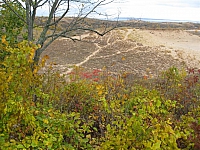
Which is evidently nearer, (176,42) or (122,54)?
(122,54)

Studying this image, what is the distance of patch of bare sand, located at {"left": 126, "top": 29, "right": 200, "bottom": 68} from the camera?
2131 centimetres

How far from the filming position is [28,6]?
4523 mm

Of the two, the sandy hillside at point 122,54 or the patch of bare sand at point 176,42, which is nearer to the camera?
the sandy hillside at point 122,54

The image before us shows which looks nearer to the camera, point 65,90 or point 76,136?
point 76,136

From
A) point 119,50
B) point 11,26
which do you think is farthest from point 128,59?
point 11,26

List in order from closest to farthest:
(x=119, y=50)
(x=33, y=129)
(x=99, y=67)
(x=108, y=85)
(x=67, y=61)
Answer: (x=33, y=129)
(x=108, y=85)
(x=99, y=67)
(x=67, y=61)
(x=119, y=50)

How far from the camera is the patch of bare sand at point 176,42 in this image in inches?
839

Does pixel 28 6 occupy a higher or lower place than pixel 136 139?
higher

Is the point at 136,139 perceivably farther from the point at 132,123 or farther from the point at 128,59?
the point at 128,59

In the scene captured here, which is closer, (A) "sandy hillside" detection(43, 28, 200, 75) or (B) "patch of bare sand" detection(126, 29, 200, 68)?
(A) "sandy hillside" detection(43, 28, 200, 75)

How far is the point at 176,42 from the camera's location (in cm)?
3002

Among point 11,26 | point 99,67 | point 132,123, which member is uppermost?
point 11,26

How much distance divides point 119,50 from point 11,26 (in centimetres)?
1770

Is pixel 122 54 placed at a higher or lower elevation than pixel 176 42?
lower
